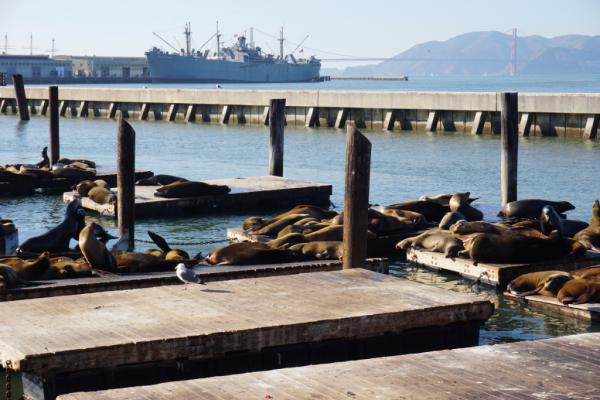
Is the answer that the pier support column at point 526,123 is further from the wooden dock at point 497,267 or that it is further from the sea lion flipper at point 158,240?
the sea lion flipper at point 158,240

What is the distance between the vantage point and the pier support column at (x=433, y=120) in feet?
91.8

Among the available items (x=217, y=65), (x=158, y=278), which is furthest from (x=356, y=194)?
(x=217, y=65)

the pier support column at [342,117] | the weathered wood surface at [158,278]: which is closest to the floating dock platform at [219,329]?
the weathered wood surface at [158,278]

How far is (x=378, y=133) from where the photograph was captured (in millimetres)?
28250

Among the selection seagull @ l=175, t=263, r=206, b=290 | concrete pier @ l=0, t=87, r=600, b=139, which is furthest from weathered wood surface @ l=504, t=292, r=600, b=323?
concrete pier @ l=0, t=87, r=600, b=139

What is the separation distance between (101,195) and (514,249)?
721 cm

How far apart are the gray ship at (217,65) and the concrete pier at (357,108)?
79026mm

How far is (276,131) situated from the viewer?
1523cm

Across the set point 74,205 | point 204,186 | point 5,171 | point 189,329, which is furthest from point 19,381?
point 5,171

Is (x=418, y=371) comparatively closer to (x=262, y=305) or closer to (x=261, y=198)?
(x=262, y=305)

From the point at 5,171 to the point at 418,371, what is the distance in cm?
1184

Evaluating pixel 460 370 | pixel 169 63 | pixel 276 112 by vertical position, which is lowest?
pixel 460 370

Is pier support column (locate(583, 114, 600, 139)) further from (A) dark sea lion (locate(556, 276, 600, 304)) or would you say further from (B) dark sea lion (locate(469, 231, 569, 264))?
(A) dark sea lion (locate(556, 276, 600, 304))

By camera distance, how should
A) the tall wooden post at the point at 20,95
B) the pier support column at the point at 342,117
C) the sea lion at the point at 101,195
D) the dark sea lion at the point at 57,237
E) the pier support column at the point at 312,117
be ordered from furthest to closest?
the tall wooden post at the point at 20,95 → the pier support column at the point at 312,117 → the pier support column at the point at 342,117 → the sea lion at the point at 101,195 → the dark sea lion at the point at 57,237
